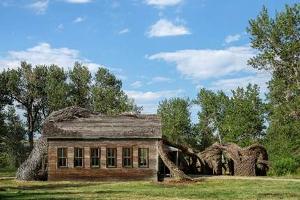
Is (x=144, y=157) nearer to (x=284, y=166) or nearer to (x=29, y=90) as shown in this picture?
(x=284, y=166)

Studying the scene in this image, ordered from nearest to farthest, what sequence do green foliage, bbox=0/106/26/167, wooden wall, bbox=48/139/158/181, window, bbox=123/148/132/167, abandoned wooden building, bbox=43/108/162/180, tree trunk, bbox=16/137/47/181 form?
wooden wall, bbox=48/139/158/181 < abandoned wooden building, bbox=43/108/162/180 < window, bbox=123/148/132/167 < tree trunk, bbox=16/137/47/181 < green foliage, bbox=0/106/26/167

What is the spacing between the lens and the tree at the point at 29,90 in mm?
87688

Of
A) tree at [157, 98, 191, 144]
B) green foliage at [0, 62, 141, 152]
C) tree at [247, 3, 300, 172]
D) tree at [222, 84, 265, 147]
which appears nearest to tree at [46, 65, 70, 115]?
green foliage at [0, 62, 141, 152]

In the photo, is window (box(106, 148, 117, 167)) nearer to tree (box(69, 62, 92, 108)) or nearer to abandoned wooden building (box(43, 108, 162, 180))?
abandoned wooden building (box(43, 108, 162, 180))

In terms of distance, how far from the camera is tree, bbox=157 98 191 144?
9281 cm

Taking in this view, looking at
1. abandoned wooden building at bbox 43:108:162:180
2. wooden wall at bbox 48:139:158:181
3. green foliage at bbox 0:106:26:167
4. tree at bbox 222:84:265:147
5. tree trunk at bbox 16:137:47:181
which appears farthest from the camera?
green foliage at bbox 0:106:26:167

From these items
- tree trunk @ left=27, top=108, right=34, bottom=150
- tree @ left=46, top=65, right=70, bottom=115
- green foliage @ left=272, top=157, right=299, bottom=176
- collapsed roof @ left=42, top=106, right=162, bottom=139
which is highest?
tree @ left=46, top=65, right=70, bottom=115

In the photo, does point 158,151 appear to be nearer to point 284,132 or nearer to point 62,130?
point 62,130

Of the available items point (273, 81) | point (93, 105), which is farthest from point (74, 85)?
point (273, 81)

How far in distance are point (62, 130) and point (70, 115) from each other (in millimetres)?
1934

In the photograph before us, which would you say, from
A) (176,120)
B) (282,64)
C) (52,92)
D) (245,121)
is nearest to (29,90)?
(52,92)

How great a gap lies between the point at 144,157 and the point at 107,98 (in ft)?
160

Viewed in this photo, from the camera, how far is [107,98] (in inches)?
3529

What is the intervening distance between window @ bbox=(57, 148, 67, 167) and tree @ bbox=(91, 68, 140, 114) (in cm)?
4524
